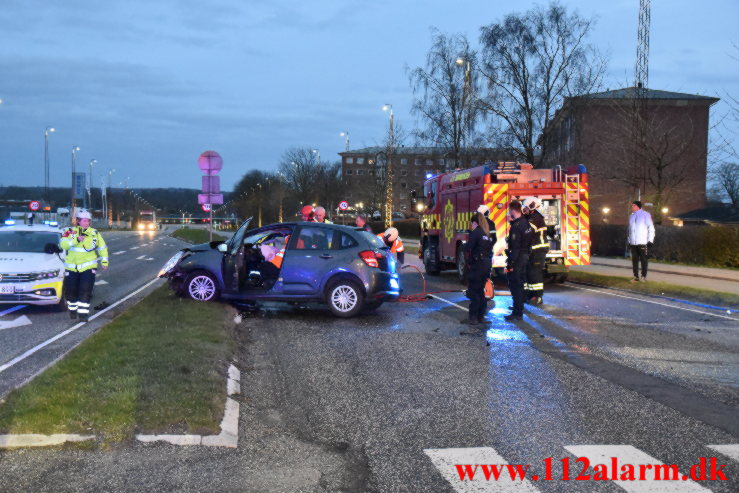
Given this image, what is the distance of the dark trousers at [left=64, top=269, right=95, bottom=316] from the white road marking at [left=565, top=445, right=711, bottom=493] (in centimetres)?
849

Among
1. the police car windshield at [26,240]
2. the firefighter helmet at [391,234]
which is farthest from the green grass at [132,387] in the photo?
the firefighter helmet at [391,234]

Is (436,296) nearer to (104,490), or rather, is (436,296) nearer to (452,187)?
(452,187)

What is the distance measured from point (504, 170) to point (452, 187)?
2672 mm

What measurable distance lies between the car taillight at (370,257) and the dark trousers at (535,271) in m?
3.05

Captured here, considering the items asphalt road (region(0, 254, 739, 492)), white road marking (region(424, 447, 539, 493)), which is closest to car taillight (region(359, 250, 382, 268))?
asphalt road (region(0, 254, 739, 492))

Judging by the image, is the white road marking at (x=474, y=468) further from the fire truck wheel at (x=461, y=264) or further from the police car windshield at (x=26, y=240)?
the fire truck wheel at (x=461, y=264)

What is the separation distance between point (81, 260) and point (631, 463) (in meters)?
9.04

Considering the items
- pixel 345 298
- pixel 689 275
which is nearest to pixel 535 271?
pixel 345 298

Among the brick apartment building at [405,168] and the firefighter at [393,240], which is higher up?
the brick apartment building at [405,168]

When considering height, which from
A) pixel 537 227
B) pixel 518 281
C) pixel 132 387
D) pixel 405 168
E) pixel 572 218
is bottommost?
pixel 132 387

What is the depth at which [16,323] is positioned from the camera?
37.3ft

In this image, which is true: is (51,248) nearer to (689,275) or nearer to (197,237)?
(689,275)

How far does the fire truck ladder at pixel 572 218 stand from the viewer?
56.6 ft

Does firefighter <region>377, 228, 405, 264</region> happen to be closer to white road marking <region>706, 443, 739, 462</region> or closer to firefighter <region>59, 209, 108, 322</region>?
firefighter <region>59, 209, 108, 322</region>
